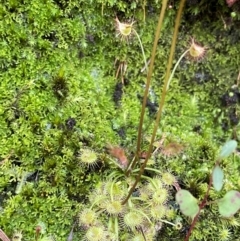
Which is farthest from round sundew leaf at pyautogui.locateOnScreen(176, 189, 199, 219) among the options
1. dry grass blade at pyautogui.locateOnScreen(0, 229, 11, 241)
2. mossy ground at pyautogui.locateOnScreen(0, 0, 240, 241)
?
dry grass blade at pyautogui.locateOnScreen(0, 229, 11, 241)

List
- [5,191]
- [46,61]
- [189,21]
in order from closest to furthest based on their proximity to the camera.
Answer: [5,191]
[46,61]
[189,21]

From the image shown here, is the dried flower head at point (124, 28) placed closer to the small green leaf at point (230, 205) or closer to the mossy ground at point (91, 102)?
the mossy ground at point (91, 102)

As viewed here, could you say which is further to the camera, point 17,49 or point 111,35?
point 111,35

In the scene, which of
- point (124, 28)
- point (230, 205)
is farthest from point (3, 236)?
point (124, 28)

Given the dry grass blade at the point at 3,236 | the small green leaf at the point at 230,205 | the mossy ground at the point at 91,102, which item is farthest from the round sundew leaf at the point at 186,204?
the dry grass blade at the point at 3,236

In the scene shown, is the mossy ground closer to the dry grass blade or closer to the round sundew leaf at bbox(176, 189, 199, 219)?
the dry grass blade

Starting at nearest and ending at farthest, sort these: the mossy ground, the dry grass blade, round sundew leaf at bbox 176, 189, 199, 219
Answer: round sundew leaf at bbox 176, 189, 199, 219 → the dry grass blade → the mossy ground

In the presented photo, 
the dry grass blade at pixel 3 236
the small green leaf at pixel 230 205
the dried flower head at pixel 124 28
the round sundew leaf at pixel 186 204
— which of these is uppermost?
the dried flower head at pixel 124 28

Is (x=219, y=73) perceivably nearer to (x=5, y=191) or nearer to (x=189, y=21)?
(x=189, y=21)

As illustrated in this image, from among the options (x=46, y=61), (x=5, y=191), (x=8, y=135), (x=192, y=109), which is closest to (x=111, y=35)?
(x=46, y=61)
